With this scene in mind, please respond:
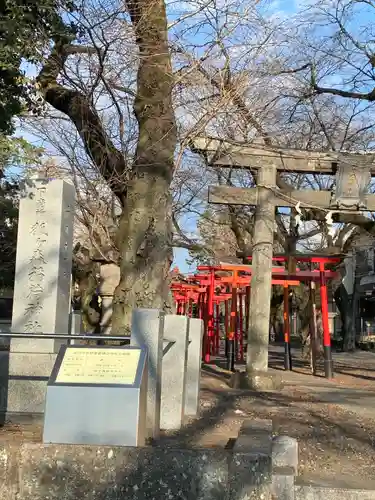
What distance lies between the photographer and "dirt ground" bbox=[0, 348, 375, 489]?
561 centimetres

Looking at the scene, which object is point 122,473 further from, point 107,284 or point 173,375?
point 107,284

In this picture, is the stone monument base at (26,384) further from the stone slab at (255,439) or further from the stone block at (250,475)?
the stone block at (250,475)

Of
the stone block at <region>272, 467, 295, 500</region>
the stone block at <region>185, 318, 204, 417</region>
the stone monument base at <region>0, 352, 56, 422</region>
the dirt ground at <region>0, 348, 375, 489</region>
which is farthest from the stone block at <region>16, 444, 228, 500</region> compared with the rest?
the stone block at <region>185, 318, 204, 417</region>

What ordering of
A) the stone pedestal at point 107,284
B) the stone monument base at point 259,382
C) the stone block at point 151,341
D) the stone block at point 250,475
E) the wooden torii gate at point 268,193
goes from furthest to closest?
the stone pedestal at point 107,284
the wooden torii gate at point 268,193
the stone monument base at point 259,382
the stone block at point 151,341
the stone block at point 250,475

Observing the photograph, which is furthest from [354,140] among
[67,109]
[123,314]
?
[123,314]

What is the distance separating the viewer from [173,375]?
6.83 meters

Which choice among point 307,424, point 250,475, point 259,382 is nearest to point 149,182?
point 307,424

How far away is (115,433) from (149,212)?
15.5 feet

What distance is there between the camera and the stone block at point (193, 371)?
7.85m

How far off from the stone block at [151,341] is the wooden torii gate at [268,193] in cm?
643

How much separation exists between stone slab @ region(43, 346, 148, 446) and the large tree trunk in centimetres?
405

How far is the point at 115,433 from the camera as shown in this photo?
3994mm

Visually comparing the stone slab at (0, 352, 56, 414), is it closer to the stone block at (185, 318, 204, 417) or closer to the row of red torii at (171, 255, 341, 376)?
the stone block at (185, 318, 204, 417)

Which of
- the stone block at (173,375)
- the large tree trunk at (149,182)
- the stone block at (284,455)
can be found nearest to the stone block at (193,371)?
the large tree trunk at (149,182)
